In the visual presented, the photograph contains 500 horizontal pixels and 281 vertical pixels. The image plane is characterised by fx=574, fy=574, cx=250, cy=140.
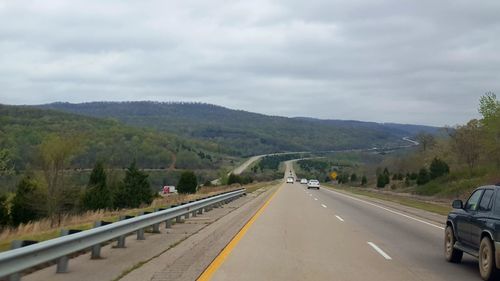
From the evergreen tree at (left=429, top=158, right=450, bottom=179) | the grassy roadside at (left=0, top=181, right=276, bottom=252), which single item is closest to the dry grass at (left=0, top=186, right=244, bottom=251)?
the grassy roadside at (left=0, top=181, right=276, bottom=252)

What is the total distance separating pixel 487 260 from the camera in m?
10.0

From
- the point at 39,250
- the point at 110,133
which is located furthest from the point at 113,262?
the point at 110,133

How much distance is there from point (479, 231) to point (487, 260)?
0.78 m

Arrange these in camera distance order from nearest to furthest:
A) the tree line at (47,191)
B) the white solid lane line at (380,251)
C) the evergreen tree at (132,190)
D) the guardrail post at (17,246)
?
the guardrail post at (17,246) → the white solid lane line at (380,251) → the tree line at (47,191) → the evergreen tree at (132,190)

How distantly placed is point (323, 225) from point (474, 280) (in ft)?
34.7

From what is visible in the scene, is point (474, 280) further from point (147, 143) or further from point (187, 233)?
point (147, 143)

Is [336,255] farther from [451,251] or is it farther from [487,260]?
[487,260]

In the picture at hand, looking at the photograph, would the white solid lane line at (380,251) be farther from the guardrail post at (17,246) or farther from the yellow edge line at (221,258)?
the guardrail post at (17,246)

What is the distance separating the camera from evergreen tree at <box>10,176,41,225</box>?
48.9 meters

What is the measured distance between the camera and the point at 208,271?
1027 centimetres

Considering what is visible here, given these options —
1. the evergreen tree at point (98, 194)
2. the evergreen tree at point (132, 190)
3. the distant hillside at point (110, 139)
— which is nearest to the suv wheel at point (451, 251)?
the evergreen tree at point (98, 194)

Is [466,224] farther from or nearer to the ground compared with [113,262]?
farther from the ground

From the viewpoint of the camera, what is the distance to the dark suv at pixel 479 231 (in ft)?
32.4

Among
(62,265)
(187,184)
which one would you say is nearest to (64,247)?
(62,265)
